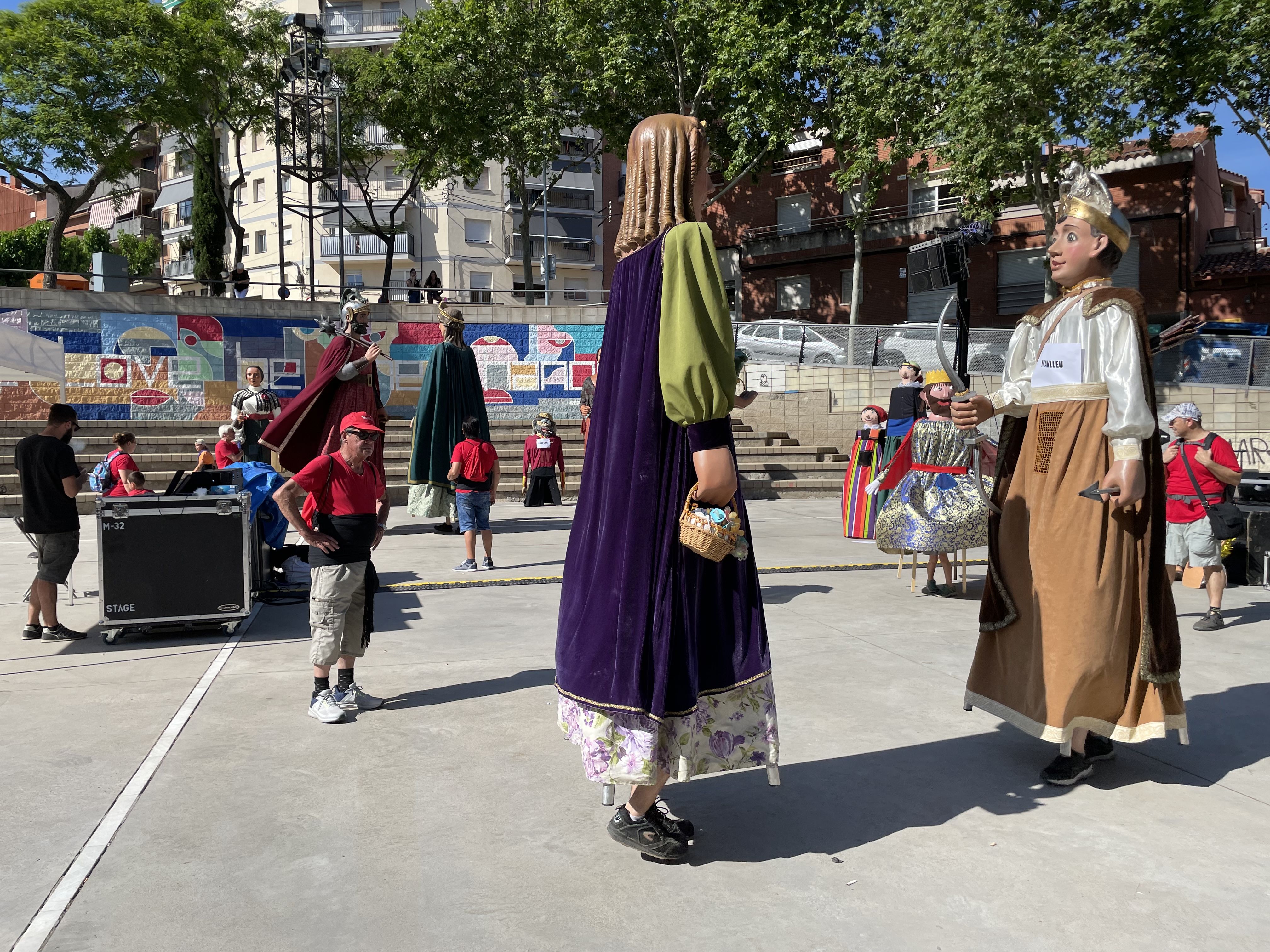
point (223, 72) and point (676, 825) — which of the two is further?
point (223, 72)

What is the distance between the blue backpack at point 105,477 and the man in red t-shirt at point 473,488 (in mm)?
3454

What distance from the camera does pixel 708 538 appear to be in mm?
2842

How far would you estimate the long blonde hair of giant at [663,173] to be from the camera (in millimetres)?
3145

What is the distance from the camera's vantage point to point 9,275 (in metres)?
31.5

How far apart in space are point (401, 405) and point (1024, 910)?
66.1 feet

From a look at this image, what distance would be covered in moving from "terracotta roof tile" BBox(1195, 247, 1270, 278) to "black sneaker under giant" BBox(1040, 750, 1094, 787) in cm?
2788

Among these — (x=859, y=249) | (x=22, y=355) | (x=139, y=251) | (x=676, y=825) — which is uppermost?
(x=139, y=251)

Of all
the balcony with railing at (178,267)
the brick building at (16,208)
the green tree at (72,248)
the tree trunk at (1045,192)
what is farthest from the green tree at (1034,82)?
the brick building at (16,208)

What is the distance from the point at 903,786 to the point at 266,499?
19.2 ft

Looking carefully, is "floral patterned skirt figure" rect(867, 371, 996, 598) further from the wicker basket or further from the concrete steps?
the concrete steps

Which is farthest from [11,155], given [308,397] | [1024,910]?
[1024,910]

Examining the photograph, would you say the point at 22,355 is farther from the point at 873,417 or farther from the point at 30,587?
the point at 873,417

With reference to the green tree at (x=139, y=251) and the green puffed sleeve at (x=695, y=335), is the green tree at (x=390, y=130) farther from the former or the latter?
the green puffed sleeve at (x=695, y=335)

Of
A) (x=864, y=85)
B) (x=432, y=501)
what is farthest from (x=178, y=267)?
(x=432, y=501)
